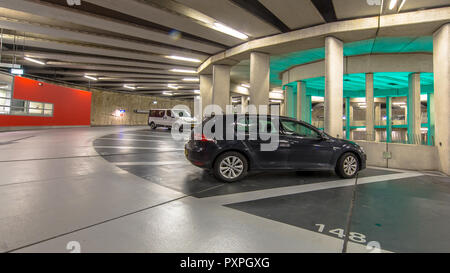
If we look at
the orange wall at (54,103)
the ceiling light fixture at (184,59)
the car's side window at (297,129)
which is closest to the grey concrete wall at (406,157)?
the car's side window at (297,129)

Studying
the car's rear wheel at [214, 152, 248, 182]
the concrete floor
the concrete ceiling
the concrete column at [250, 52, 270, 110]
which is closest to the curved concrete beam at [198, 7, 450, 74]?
the concrete ceiling

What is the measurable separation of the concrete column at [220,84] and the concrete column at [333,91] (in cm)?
646

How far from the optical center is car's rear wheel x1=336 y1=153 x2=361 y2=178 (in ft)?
17.1

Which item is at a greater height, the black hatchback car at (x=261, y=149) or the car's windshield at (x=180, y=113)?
the car's windshield at (x=180, y=113)

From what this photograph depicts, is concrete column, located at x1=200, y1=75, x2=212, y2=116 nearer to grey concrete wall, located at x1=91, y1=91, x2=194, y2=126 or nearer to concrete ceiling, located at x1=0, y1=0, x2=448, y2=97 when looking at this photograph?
concrete ceiling, located at x1=0, y1=0, x2=448, y2=97

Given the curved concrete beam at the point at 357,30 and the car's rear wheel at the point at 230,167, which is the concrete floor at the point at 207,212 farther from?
the curved concrete beam at the point at 357,30

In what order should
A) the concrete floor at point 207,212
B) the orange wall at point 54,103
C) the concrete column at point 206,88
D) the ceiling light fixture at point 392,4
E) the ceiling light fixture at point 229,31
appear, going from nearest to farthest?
the concrete floor at point 207,212 → the ceiling light fixture at point 392,4 → the ceiling light fixture at point 229,31 → the orange wall at point 54,103 → the concrete column at point 206,88

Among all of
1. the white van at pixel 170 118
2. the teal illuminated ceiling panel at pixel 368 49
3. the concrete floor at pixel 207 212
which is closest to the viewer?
the concrete floor at pixel 207 212

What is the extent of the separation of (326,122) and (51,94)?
21.5 m

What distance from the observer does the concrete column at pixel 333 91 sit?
26.9 ft

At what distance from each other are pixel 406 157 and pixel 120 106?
3265 centimetres

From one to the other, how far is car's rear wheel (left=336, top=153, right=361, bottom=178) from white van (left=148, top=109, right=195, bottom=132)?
15282 millimetres

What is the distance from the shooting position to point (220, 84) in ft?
44.2
